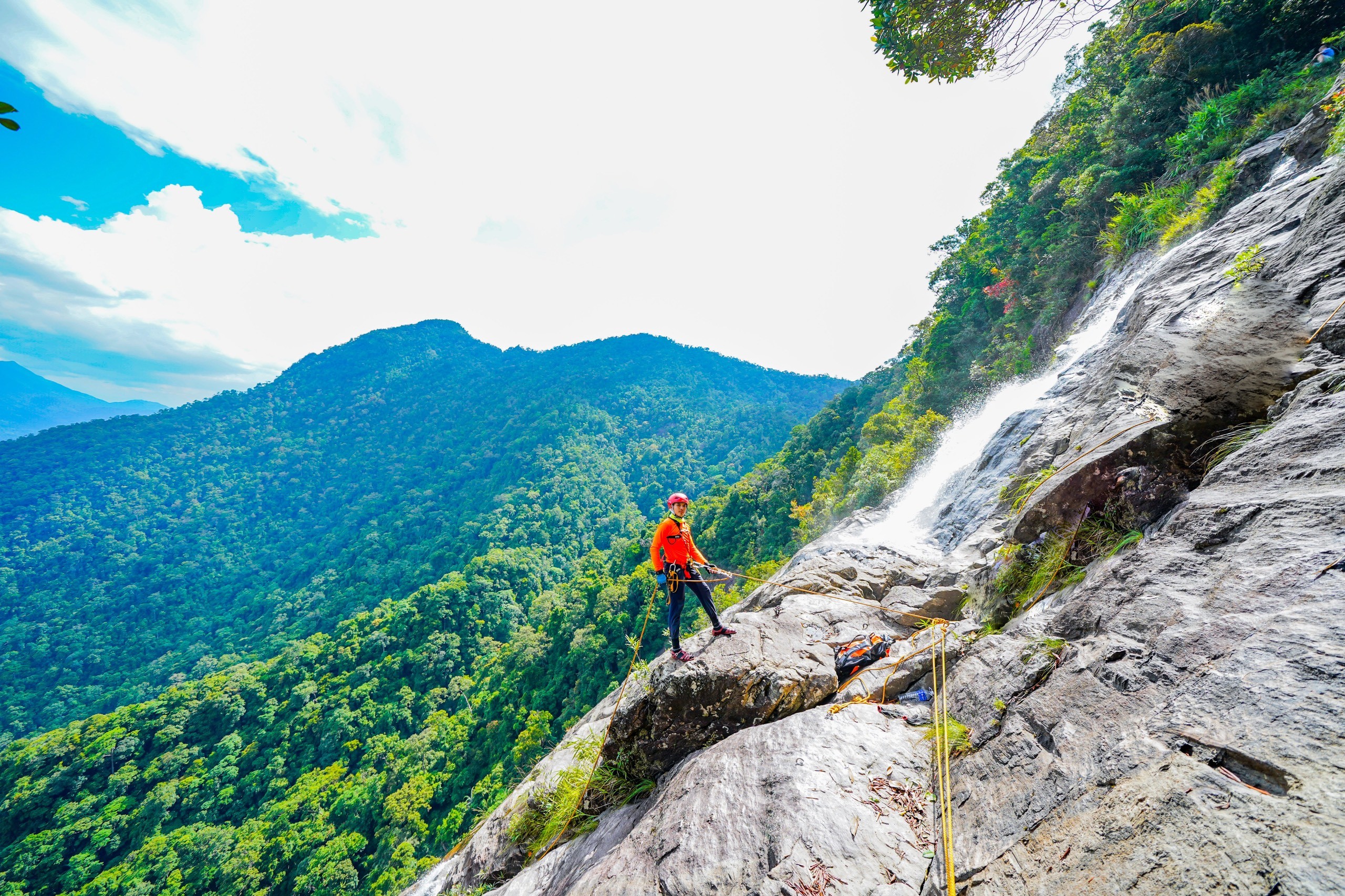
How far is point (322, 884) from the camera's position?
104 feet

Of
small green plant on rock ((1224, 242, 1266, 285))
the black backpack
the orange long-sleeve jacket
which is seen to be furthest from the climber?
small green plant on rock ((1224, 242, 1266, 285))

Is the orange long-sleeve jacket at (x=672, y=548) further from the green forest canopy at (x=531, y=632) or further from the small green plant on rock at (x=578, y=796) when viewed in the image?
the green forest canopy at (x=531, y=632)

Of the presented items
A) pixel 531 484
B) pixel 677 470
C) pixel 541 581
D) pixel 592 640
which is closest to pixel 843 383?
pixel 677 470

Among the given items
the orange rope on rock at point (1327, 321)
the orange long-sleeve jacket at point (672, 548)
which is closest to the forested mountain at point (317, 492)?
the orange long-sleeve jacket at point (672, 548)

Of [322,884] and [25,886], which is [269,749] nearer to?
[25,886]

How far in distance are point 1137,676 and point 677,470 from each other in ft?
390

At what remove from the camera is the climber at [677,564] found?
6.41m

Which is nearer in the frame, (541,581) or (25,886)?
(25,886)

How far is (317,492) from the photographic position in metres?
140

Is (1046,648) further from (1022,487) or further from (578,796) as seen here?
(578,796)

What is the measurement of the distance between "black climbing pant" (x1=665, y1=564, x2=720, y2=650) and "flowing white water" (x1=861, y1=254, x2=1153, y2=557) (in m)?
7.15

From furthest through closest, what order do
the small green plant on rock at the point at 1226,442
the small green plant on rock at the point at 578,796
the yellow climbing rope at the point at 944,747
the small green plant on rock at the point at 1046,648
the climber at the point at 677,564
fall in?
the climber at the point at 677,564, the small green plant on rock at the point at 578,796, the small green plant on rock at the point at 1226,442, the small green plant on rock at the point at 1046,648, the yellow climbing rope at the point at 944,747

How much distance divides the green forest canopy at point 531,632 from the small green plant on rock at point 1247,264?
18.3ft

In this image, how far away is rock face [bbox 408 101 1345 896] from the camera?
2301 millimetres
